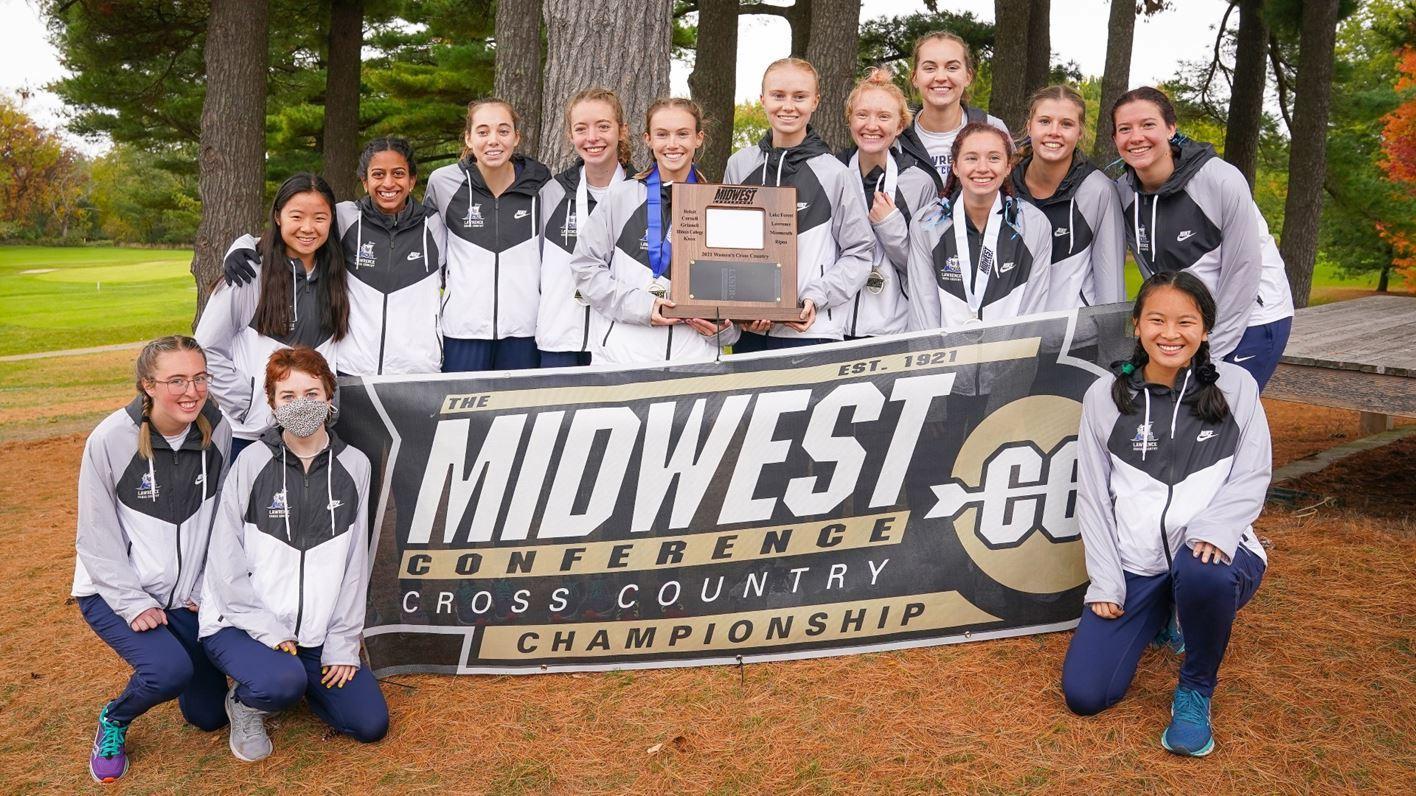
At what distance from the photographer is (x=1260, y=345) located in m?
4.36

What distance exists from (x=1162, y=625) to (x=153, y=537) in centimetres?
383

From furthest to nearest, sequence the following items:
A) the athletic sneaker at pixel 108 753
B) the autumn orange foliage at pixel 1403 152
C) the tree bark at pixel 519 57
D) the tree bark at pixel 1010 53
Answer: the autumn orange foliage at pixel 1403 152 < the tree bark at pixel 1010 53 < the tree bark at pixel 519 57 < the athletic sneaker at pixel 108 753

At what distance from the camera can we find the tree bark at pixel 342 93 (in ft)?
46.1

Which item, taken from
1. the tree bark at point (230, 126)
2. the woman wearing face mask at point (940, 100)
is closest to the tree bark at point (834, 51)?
the tree bark at point (230, 126)

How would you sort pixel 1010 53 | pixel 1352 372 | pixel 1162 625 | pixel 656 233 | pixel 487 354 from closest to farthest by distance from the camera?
pixel 1162 625 < pixel 656 233 < pixel 487 354 < pixel 1352 372 < pixel 1010 53

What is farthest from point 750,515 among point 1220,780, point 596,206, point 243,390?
point 243,390

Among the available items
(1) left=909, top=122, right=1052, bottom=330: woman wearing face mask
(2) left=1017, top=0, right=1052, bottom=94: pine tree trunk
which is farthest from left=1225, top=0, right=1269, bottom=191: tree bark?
(1) left=909, top=122, right=1052, bottom=330: woman wearing face mask

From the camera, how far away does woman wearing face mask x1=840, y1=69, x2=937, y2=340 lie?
440cm

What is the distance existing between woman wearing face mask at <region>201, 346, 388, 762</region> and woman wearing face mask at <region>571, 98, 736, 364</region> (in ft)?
3.94

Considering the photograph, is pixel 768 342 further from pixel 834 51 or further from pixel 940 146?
pixel 834 51

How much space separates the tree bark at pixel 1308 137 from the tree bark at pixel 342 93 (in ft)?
43.2

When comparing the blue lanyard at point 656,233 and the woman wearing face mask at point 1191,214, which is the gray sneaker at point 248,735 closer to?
the blue lanyard at point 656,233

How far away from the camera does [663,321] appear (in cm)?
423

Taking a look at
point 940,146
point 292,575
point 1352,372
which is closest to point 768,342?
point 940,146
